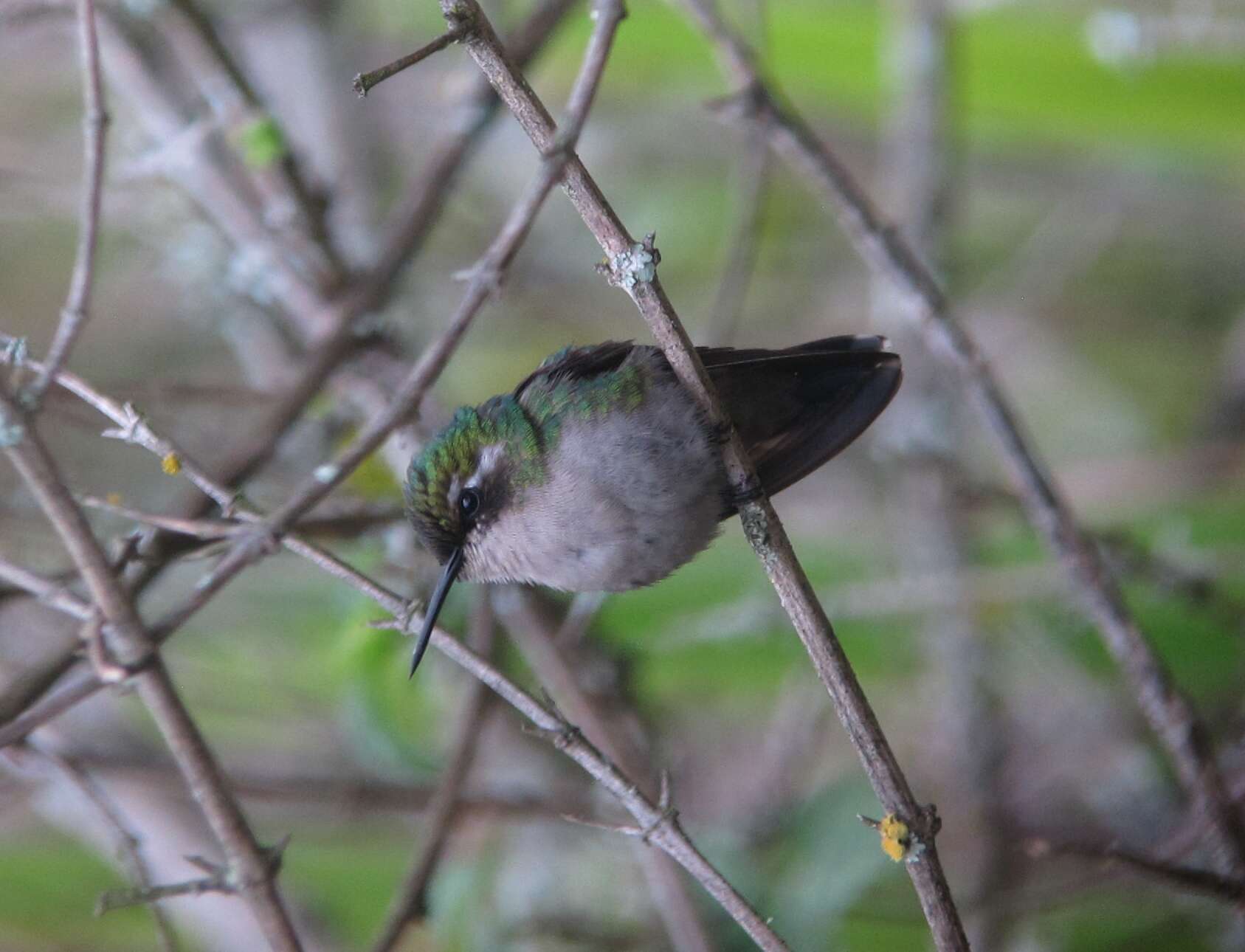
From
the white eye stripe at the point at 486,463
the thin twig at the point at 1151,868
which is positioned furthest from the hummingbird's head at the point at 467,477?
the thin twig at the point at 1151,868

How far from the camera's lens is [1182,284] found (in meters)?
4.53

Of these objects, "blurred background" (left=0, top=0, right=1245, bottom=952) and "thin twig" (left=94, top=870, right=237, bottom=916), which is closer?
"thin twig" (left=94, top=870, right=237, bottom=916)

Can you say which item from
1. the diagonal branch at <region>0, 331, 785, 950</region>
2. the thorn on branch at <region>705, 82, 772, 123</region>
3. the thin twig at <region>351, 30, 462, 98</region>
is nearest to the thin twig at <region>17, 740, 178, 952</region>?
the diagonal branch at <region>0, 331, 785, 950</region>

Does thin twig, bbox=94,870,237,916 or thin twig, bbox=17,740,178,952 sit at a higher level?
thin twig, bbox=17,740,178,952

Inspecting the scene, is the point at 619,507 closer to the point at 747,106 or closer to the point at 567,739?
the point at 567,739

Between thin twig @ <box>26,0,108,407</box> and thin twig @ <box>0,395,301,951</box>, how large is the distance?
0.10m

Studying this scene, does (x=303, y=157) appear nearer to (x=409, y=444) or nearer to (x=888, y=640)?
(x=409, y=444)

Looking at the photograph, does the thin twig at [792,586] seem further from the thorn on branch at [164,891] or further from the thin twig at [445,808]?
the thorn on branch at [164,891]

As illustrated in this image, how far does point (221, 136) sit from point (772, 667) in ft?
5.90

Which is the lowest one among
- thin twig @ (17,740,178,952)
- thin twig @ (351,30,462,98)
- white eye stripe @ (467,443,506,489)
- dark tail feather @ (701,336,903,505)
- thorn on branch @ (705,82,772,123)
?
thin twig @ (17,740,178,952)

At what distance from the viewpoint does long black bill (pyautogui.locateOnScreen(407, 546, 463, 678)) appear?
125 cm

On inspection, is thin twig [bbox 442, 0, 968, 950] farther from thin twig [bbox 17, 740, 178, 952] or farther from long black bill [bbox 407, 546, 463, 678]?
thin twig [bbox 17, 740, 178, 952]

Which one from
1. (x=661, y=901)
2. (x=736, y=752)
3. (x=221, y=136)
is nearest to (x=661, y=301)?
(x=661, y=901)

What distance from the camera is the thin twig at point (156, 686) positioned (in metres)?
1.23
